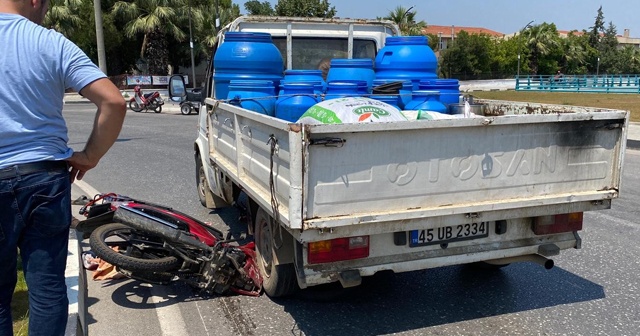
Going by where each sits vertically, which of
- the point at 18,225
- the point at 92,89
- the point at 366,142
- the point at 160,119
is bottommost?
the point at 160,119

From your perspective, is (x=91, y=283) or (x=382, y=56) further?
(x=382, y=56)

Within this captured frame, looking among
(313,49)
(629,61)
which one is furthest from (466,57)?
(313,49)

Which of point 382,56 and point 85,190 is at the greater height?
point 382,56

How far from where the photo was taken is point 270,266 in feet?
14.0

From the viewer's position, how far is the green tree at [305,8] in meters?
54.0

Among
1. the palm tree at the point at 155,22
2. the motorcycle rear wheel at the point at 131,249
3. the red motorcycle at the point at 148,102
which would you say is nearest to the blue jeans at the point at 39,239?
the motorcycle rear wheel at the point at 131,249

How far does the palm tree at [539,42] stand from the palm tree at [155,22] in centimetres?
4790

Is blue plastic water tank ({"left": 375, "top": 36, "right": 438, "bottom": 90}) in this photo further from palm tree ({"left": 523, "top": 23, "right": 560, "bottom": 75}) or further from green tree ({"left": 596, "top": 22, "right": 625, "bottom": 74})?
green tree ({"left": 596, "top": 22, "right": 625, "bottom": 74})

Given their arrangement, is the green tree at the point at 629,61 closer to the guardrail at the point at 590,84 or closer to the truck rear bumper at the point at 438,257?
the guardrail at the point at 590,84

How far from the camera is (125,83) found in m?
36.9

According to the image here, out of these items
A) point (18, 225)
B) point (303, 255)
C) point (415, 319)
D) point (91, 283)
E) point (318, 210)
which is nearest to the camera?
point (18, 225)

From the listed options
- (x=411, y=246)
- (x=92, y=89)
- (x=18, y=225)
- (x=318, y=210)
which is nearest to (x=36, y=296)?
(x=18, y=225)

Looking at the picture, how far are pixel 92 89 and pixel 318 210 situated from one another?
4.56 feet

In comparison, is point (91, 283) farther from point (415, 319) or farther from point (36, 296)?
point (415, 319)
